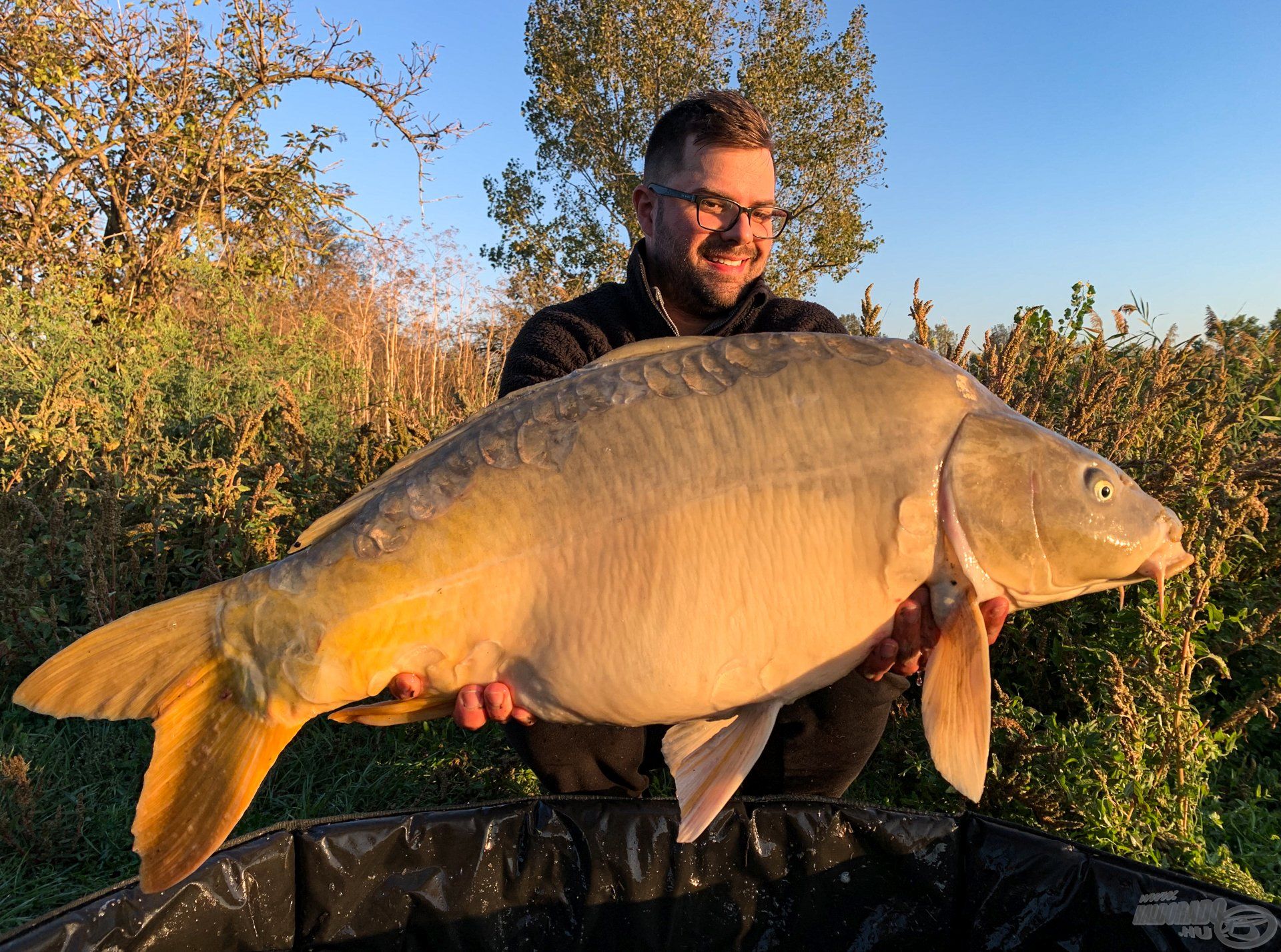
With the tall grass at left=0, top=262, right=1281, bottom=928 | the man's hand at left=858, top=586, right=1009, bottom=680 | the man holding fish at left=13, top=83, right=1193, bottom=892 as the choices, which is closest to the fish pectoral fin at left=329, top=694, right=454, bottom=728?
the man holding fish at left=13, top=83, right=1193, bottom=892

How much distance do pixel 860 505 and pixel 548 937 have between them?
3.28 ft

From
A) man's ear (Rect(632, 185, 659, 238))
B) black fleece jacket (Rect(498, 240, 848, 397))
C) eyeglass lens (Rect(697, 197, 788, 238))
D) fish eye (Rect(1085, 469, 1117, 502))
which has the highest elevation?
Answer: man's ear (Rect(632, 185, 659, 238))

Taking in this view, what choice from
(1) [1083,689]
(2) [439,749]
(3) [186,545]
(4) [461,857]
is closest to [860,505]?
(4) [461,857]

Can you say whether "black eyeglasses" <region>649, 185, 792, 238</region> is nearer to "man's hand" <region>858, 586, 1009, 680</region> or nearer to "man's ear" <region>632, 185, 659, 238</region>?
"man's ear" <region>632, 185, 659, 238</region>

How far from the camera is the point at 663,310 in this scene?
2254mm

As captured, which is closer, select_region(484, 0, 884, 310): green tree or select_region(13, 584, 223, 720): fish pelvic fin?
select_region(13, 584, 223, 720): fish pelvic fin

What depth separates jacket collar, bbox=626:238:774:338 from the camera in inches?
87.9

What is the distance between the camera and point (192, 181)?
19.5 ft

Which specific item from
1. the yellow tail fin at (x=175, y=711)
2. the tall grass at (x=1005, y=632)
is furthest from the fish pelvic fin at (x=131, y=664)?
the tall grass at (x=1005, y=632)

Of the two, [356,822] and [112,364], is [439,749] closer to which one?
[356,822]

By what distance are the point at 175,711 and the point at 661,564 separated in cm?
68

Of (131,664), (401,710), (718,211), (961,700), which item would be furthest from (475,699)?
(718,211)

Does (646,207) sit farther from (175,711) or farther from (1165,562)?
(175,711)

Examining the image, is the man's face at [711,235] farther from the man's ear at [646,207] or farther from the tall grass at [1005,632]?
the tall grass at [1005,632]
